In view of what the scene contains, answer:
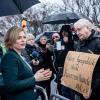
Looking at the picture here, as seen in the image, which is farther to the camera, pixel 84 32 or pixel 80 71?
pixel 84 32

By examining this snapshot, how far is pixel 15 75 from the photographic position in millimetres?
4867

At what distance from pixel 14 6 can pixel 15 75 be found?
9.07ft

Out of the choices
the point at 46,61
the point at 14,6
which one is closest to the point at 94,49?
the point at 14,6

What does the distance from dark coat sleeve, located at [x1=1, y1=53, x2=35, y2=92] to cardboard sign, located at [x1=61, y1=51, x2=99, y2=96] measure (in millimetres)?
948

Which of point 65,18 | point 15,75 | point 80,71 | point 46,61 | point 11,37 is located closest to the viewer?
point 15,75

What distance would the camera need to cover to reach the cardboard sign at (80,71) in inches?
221

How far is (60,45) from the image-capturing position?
30.0 ft

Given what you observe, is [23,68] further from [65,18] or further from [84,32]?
[65,18]

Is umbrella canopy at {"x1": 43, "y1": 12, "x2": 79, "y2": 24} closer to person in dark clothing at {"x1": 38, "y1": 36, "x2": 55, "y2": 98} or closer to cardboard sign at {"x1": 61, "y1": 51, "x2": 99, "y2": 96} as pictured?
person in dark clothing at {"x1": 38, "y1": 36, "x2": 55, "y2": 98}

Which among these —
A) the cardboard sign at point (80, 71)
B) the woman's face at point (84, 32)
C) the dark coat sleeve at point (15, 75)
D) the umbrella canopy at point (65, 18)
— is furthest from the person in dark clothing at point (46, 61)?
the umbrella canopy at point (65, 18)

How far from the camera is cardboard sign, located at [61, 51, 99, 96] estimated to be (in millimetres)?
5605

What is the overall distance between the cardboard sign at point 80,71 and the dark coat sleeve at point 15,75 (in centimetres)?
95

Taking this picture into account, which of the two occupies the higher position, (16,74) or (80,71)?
(16,74)

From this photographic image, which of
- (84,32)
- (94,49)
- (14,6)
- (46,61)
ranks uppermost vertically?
(14,6)
